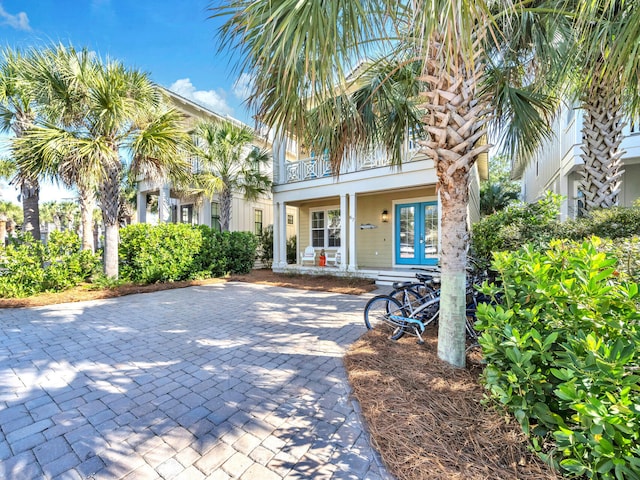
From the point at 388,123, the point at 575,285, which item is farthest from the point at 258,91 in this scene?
the point at 575,285

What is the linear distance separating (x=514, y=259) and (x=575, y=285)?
860 mm

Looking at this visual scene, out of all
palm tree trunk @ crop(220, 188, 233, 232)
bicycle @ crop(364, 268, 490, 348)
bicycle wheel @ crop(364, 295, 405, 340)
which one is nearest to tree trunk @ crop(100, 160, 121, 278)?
palm tree trunk @ crop(220, 188, 233, 232)

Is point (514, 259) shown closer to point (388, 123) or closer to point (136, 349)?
point (388, 123)

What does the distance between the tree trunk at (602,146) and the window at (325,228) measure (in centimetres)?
866

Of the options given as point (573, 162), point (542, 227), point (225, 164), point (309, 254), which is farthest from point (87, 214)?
point (573, 162)

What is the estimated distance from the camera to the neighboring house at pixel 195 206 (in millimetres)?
13375

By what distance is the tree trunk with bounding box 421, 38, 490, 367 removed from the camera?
9.75 ft

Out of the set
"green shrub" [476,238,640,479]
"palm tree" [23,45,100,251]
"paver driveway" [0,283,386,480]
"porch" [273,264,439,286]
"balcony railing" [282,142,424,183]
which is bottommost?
"paver driveway" [0,283,386,480]

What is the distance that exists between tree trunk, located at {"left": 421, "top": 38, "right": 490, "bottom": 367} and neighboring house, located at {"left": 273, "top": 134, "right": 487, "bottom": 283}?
5671 millimetres

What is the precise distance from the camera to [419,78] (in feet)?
9.91

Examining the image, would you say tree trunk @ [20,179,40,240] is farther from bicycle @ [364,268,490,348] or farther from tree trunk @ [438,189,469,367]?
tree trunk @ [438,189,469,367]

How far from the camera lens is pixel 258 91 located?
3.07 m

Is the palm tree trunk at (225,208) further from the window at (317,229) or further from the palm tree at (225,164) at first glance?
the window at (317,229)

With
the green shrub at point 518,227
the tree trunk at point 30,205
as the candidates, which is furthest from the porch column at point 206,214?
the green shrub at point 518,227
